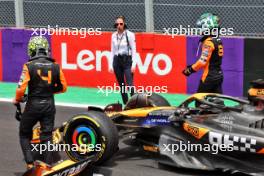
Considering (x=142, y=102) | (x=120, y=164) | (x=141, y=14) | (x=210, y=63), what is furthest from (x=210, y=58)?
(x=141, y=14)

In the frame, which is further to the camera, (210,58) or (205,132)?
(210,58)

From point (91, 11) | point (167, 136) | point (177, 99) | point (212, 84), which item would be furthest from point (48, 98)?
point (91, 11)

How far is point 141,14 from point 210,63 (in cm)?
550

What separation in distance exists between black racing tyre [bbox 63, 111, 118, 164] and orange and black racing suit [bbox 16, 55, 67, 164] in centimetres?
42

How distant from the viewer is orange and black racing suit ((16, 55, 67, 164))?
666 cm

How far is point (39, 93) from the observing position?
6.73m

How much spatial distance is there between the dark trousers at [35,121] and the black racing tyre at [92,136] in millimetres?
418

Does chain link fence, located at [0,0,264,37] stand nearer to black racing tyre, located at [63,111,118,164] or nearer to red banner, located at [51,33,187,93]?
red banner, located at [51,33,187,93]

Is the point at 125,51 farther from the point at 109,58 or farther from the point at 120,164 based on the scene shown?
the point at 120,164

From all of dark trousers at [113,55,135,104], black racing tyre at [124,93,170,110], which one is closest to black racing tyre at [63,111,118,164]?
black racing tyre at [124,93,170,110]

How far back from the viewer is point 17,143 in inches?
336

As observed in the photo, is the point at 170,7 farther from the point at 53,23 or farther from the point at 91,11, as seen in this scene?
the point at 53,23

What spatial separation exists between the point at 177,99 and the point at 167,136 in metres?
4.74

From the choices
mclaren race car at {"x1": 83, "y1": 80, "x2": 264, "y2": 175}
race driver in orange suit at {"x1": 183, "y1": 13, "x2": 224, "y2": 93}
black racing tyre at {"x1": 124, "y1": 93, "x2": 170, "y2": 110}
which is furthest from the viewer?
race driver in orange suit at {"x1": 183, "y1": 13, "x2": 224, "y2": 93}
